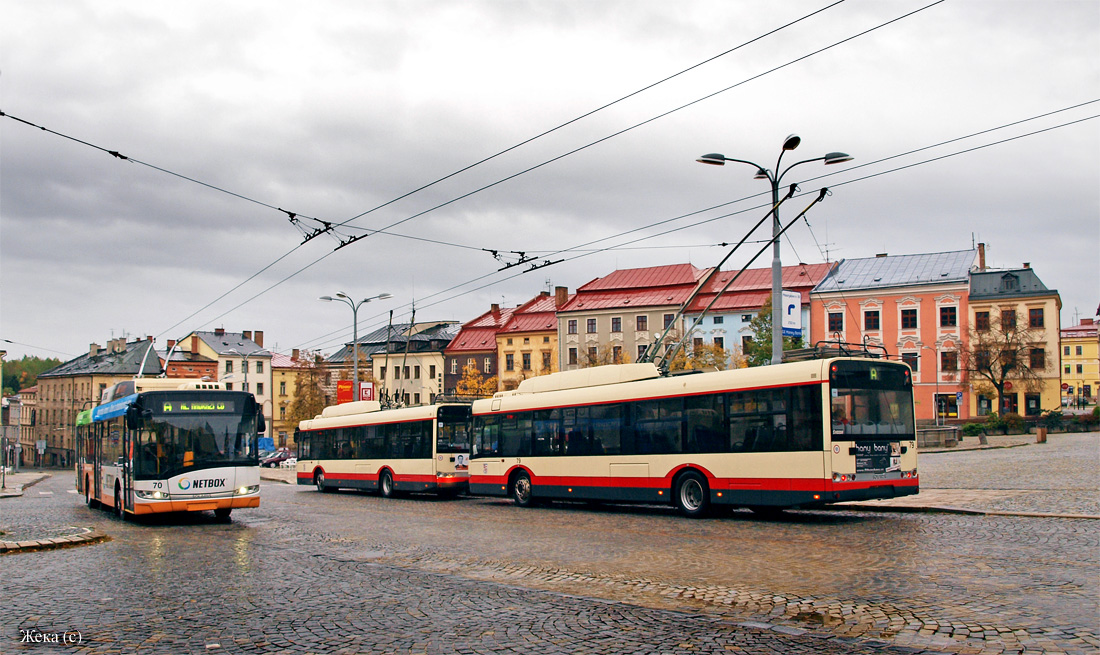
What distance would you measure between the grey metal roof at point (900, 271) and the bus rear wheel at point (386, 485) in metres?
52.9

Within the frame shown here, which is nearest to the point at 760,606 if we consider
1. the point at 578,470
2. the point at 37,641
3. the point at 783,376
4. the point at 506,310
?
the point at 37,641

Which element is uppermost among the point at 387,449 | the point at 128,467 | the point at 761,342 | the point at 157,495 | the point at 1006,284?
the point at 1006,284

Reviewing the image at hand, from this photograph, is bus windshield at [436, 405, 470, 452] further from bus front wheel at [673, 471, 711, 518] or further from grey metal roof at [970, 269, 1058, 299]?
grey metal roof at [970, 269, 1058, 299]

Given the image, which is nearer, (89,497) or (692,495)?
(692,495)

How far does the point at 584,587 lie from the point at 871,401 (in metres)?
8.89

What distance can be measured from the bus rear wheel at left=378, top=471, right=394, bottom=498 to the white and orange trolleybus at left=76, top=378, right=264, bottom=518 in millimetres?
8939

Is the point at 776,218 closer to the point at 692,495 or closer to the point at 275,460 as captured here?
the point at 692,495

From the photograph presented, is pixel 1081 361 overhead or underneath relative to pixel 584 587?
overhead

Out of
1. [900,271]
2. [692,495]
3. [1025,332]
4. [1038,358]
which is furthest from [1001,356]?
[692,495]

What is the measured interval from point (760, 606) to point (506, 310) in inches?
3811

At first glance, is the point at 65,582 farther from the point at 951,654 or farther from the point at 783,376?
the point at 783,376

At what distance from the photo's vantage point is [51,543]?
1421 cm

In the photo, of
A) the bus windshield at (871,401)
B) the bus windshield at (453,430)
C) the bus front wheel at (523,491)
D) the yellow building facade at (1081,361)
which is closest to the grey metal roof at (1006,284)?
the bus windshield at (453,430)

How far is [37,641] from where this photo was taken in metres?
7.53
